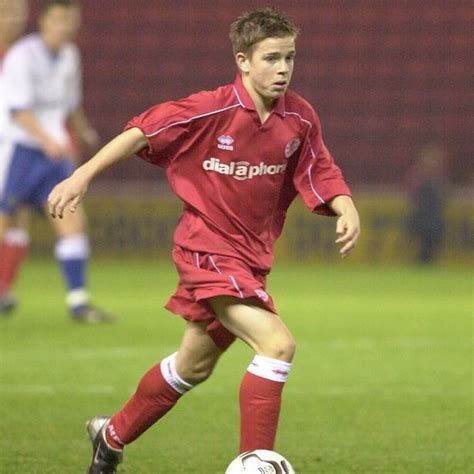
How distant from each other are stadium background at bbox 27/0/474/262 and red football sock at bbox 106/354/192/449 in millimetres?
13729

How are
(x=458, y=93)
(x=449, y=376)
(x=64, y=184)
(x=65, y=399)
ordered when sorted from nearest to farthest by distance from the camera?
(x=64, y=184) < (x=65, y=399) < (x=449, y=376) < (x=458, y=93)

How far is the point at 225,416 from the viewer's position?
6793 millimetres

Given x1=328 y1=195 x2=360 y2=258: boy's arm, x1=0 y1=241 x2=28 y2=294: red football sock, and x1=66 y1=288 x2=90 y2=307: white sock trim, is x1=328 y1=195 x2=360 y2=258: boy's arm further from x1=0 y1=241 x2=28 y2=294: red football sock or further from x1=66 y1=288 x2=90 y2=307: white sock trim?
x1=0 y1=241 x2=28 y2=294: red football sock

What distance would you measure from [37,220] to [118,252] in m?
1.09

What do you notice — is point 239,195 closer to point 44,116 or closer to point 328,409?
point 328,409

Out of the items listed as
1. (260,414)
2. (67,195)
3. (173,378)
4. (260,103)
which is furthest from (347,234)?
(67,195)

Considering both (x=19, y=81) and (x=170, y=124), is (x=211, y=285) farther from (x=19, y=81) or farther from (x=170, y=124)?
(x=19, y=81)

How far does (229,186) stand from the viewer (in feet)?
17.1

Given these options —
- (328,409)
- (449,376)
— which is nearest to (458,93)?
(449,376)

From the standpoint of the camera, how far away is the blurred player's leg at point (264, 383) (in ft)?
15.8

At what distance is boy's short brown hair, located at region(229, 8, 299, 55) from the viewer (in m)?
5.09

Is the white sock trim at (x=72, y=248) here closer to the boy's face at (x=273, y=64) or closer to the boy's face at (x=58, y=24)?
the boy's face at (x=58, y=24)

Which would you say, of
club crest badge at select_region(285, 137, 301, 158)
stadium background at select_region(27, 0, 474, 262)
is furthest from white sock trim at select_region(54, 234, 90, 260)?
stadium background at select_region(27, 0, 474, 262)

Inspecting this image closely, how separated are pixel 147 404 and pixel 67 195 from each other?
2.89 feet
